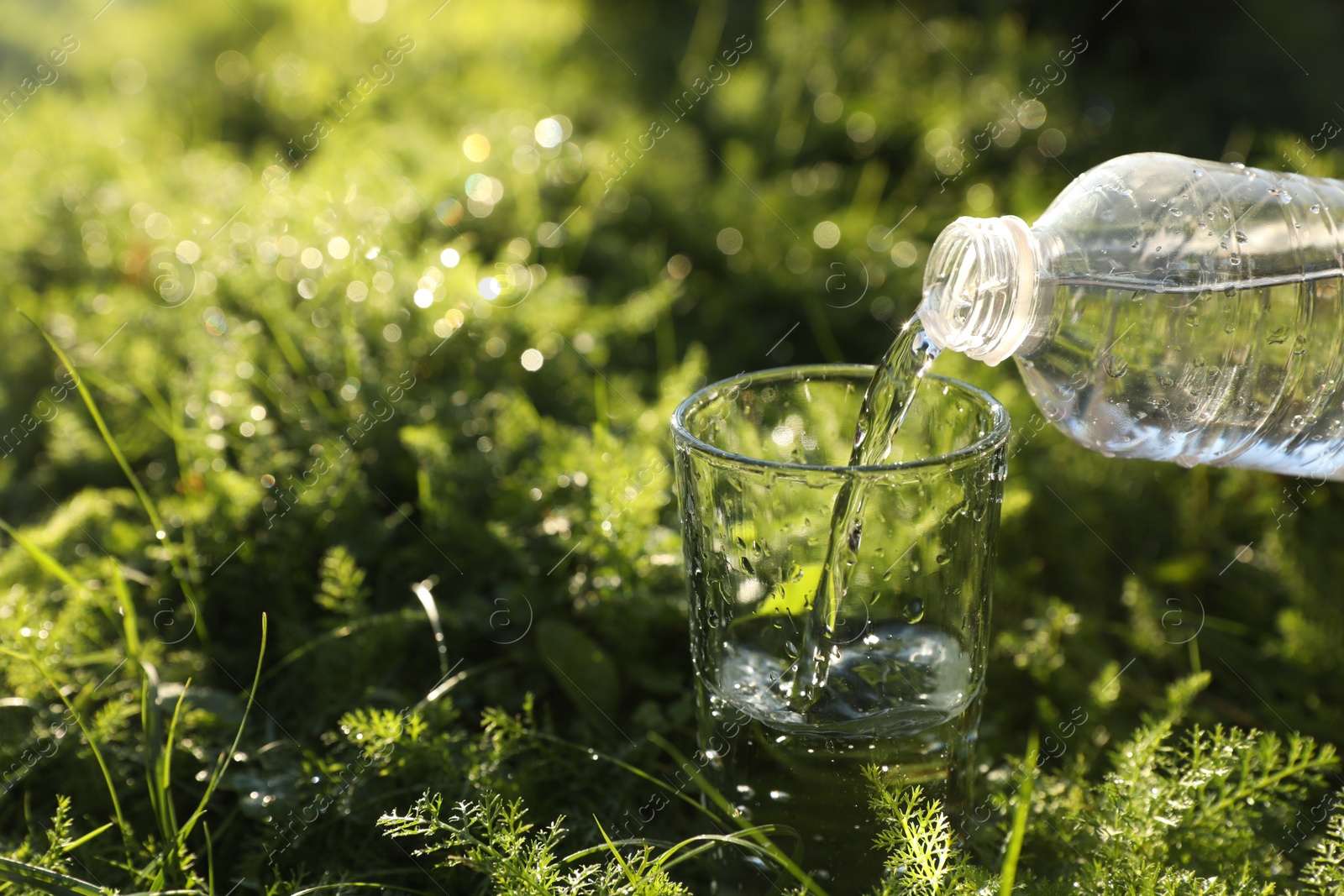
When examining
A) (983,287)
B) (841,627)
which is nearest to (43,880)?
(841,627)

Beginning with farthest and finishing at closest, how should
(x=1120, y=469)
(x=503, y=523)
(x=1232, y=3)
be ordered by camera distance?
(x=1232, y=3) < (x=1120, y=469) < (x=503, y=523)

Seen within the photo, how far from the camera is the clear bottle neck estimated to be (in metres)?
1.20

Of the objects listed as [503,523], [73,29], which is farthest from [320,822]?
[73,29]

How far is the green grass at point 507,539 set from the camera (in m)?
1.35

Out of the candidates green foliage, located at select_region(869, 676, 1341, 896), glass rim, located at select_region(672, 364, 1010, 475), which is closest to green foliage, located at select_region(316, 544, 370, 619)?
glass rim, located at select_region(672, 364, 1010, 475)

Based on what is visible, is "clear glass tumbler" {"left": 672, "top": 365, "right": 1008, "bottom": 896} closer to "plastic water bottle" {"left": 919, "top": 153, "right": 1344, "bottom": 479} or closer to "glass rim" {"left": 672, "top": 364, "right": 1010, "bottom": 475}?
"glass rim" {"left": 672, "top": 364, "right": 1010, "bottom": 475}

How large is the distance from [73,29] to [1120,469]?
20.4 feet

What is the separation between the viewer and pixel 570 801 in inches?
58.7

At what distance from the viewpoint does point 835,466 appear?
1.20 m

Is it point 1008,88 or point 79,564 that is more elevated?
point 1008,88

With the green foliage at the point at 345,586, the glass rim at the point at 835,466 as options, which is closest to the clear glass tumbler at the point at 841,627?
the glass rim at the point at 835,466

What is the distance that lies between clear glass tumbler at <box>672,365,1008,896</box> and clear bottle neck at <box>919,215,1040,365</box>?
69 mm

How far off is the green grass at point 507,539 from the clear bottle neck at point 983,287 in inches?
20.3

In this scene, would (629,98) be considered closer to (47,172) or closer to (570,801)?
(47,172)
